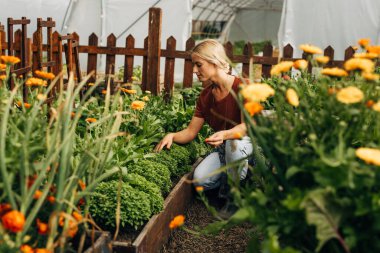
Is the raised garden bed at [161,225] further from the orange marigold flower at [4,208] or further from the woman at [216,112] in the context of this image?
the orange marigold flower at [4,208]

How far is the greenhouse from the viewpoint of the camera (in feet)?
5.42

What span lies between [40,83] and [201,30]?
56.8 ft

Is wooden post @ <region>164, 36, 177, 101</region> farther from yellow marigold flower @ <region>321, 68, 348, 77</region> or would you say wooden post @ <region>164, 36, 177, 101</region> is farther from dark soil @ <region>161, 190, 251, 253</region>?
yellow marigold flower @ <region>321, 68, 348, 77</region>

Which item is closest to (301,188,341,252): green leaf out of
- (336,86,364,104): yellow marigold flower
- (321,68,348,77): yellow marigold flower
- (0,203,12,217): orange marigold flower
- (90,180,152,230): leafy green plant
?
(336,86,364,104): yellow marigold flower

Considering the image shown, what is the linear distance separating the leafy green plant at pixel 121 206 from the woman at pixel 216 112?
0.69 metres

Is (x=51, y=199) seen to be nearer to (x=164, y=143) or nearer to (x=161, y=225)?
(x=161, y=225)

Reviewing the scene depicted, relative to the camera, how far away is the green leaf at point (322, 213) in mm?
1560

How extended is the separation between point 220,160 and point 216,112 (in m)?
0.38

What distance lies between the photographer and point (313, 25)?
9047 mm

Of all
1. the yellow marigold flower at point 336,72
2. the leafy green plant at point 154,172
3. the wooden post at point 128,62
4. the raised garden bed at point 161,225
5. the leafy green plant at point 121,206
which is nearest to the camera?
the yellow marigold flower at point 336,72

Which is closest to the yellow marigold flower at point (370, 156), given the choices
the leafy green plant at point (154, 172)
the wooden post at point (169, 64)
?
the leafy green plant at point (154, 172)

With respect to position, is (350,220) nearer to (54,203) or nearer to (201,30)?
(54,203)

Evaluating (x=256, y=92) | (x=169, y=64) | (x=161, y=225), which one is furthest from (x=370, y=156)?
(x=169, y=64)

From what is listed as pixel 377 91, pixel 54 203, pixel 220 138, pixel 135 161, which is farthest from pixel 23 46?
pixel 377 91
